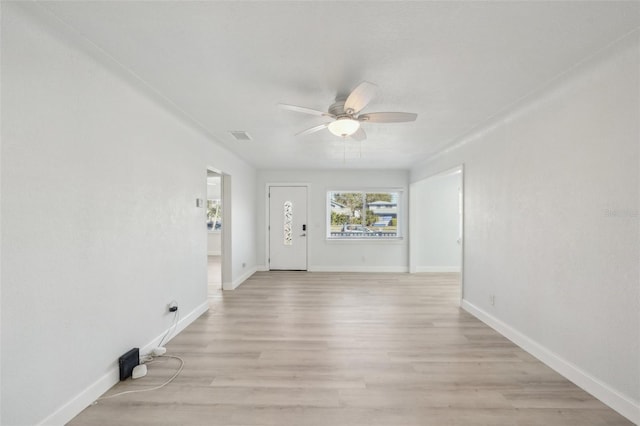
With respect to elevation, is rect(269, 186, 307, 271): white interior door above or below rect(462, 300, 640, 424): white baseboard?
above

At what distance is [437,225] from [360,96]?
5.02m

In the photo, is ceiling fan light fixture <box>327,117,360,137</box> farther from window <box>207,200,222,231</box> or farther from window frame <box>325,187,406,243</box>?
window <box>207,200,222,231</box>

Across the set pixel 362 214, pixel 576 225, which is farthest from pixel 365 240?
pixel 576 225

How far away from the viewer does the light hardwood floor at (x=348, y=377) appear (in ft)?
5.85

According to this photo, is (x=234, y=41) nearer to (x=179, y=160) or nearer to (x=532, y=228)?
(x=179, y=160)

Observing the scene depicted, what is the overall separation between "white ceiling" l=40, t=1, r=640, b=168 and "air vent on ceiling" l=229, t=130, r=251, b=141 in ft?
2.21

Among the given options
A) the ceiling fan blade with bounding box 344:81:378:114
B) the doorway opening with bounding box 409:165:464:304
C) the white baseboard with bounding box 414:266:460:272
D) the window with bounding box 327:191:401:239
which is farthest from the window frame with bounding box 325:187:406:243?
the ceiling fan blade with bounding box 344:81:378:114

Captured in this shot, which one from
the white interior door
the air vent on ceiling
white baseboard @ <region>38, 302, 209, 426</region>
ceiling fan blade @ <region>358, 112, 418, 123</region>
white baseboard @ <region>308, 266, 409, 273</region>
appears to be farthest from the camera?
the white interior door

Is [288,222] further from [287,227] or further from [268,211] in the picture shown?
[268,211]

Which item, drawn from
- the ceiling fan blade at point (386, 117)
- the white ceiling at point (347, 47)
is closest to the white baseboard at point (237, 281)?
the white ceiling at point (347, 47)

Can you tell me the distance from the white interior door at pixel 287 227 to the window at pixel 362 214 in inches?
25.1

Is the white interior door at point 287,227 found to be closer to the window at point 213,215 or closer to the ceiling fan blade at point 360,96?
the window at point 213,215

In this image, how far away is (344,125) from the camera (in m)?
2.43

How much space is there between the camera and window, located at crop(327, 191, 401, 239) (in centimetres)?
662
